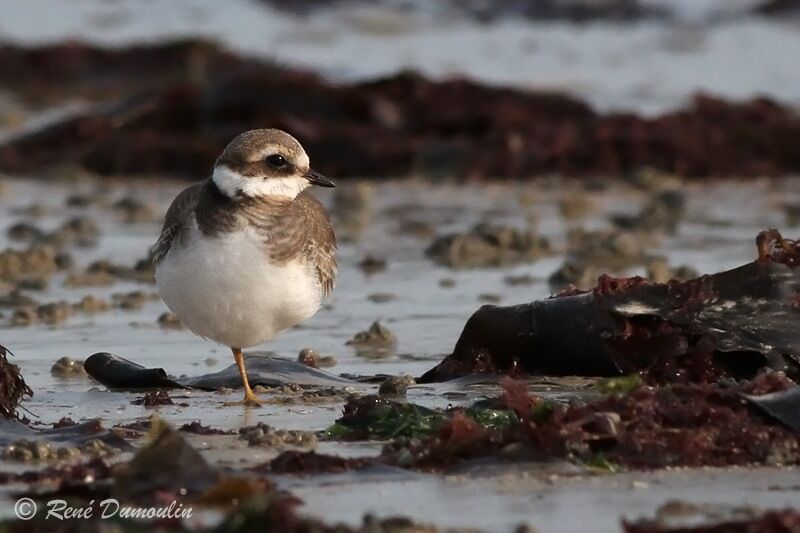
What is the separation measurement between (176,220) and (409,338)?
141 cm

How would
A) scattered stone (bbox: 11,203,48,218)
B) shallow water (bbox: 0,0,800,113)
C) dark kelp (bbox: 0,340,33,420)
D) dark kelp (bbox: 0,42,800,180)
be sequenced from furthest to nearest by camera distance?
shallow water (bbox: 0,0,800,113), dark kelp (bbox: 0,42,800,180), scattered stone (bbox: 11,203,48,218), dark kelp (bbox: 0,340,33,420)

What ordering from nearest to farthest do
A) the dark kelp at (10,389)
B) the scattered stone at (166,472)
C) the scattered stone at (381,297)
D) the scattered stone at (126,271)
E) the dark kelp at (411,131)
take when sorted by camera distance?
the scattered stone at (166,472)
the dark kelp at (10,389)
the scattered stone at (381,297)
the scattered stone at (126,271)
the dark kelp at (411,131)

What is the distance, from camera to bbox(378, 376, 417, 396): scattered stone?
482 centimetres

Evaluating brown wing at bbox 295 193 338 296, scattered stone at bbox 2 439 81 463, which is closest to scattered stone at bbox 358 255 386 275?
brown wing at bbox 295 193 338 296

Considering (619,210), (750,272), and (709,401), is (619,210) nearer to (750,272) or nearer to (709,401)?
(750,272)

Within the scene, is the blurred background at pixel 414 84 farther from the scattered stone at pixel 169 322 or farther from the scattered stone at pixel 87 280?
the scattered stone at pixel 169 322

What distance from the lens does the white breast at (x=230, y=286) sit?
189 inches

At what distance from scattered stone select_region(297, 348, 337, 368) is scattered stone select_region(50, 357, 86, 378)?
769 millimetres

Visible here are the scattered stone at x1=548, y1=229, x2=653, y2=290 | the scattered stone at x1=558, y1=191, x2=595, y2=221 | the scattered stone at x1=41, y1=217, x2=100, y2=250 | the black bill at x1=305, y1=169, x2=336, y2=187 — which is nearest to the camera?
the black bill at x1=305, y1=169, x2=336, y2=187

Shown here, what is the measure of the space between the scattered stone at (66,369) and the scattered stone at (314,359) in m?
0.77

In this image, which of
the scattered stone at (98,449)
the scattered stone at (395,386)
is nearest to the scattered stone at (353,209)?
the scattered stone at (395,386)

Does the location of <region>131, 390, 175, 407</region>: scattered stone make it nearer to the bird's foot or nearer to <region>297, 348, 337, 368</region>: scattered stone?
the bird's foot

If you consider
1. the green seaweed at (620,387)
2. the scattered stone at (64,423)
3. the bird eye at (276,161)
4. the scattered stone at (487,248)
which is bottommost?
the scattered stone at (64,423)

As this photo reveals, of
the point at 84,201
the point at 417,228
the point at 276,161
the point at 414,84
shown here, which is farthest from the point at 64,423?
the point at 414,84
